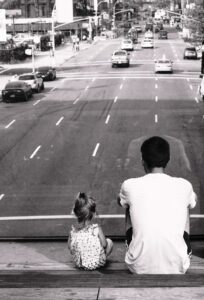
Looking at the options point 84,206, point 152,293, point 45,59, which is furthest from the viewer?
point 45,59

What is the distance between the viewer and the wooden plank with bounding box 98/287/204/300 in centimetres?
579

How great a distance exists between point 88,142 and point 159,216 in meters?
26.4

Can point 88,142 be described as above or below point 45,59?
above

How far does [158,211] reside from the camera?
632 cm

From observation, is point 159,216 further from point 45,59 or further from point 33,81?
point 45,59

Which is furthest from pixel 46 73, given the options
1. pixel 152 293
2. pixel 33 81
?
pixel 152 293

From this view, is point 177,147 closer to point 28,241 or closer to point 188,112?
point 188,112

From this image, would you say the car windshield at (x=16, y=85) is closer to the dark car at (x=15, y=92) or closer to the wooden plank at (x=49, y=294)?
the dark car at (x=15, y=92)

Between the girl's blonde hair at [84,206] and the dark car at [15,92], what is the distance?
1622 inches

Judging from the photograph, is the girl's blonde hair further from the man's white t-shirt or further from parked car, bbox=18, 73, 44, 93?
parked car, bbox=18, 73, 44, 93

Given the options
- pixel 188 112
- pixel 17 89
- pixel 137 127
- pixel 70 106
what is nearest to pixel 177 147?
pixel 137 127

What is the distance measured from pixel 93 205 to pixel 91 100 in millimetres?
41137

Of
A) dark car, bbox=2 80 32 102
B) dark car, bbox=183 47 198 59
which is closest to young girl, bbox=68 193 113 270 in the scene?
dark car, bbox=2 80 32 102

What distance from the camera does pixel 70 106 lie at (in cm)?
4562
